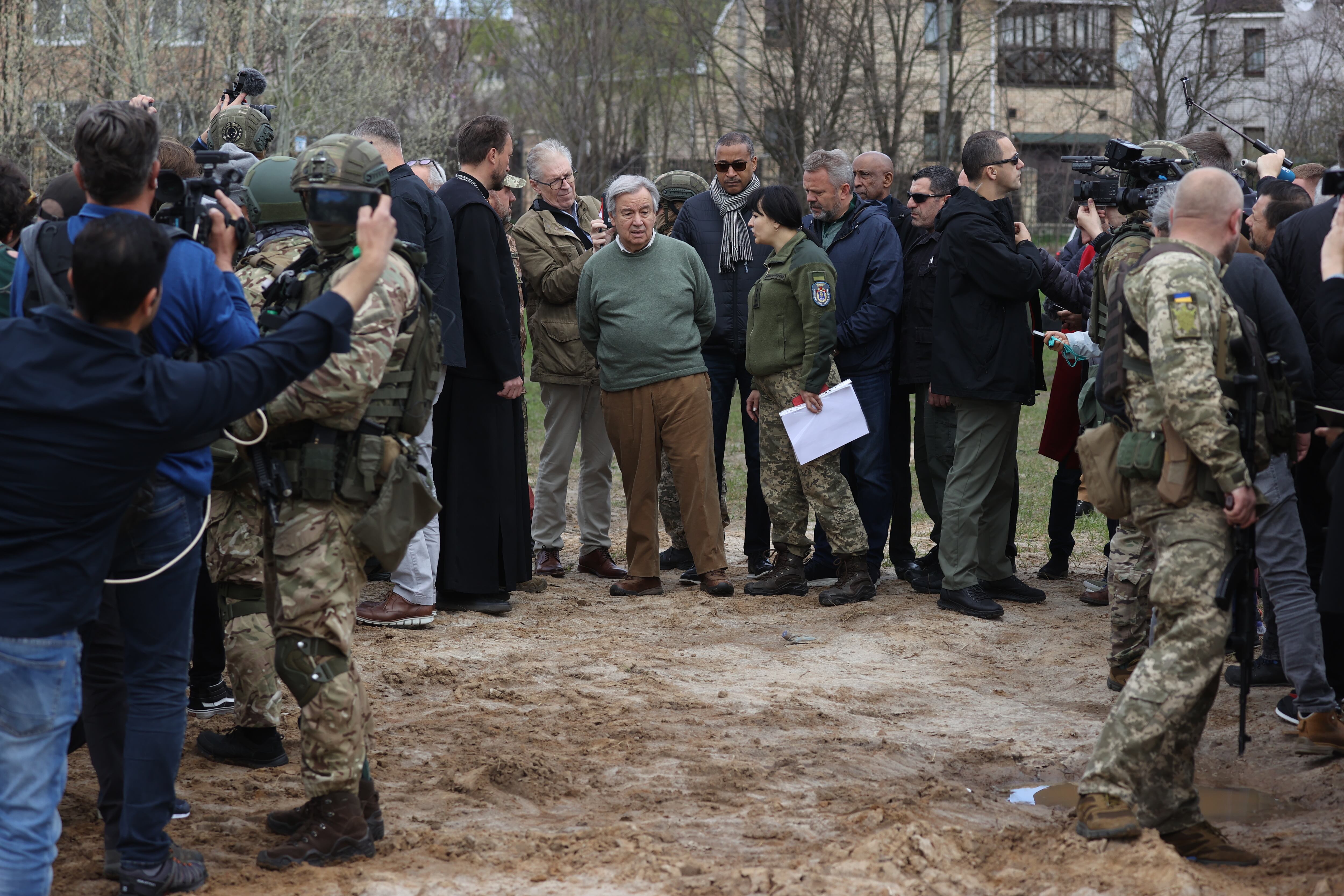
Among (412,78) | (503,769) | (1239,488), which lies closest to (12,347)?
(503,769)

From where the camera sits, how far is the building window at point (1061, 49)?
28.0 m

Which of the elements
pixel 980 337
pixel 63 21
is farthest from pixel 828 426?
pixel 63 21

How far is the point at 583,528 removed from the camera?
26.7 ft

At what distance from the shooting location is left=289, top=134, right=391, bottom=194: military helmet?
3.88 metres

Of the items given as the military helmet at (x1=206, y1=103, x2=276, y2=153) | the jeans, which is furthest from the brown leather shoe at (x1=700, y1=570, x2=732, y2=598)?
the military helmet at (x1=206, y1=103, x2=276, y2=153)

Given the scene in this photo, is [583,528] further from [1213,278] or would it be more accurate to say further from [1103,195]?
[1213,278]

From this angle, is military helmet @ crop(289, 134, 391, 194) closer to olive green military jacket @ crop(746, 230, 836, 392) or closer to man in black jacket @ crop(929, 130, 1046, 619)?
olive green military jacket @ crop(746, 230, 836, 392)

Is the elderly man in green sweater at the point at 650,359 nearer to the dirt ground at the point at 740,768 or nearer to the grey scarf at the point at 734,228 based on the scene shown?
the grey scarf at the point at 734,228

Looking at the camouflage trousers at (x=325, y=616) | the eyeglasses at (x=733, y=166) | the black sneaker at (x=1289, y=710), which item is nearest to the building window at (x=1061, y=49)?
the eyeglasses at (x=733, y=166)

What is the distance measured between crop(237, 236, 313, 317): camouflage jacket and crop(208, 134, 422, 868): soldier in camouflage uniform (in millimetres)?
819

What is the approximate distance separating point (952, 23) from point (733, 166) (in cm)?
1660

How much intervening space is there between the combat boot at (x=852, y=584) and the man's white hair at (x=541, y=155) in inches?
114

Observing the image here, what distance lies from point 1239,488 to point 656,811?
2113 millimetres

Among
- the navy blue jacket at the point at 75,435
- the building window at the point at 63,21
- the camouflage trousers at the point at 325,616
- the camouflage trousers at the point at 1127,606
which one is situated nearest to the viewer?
the navy blue jacket at the point at 75,435
